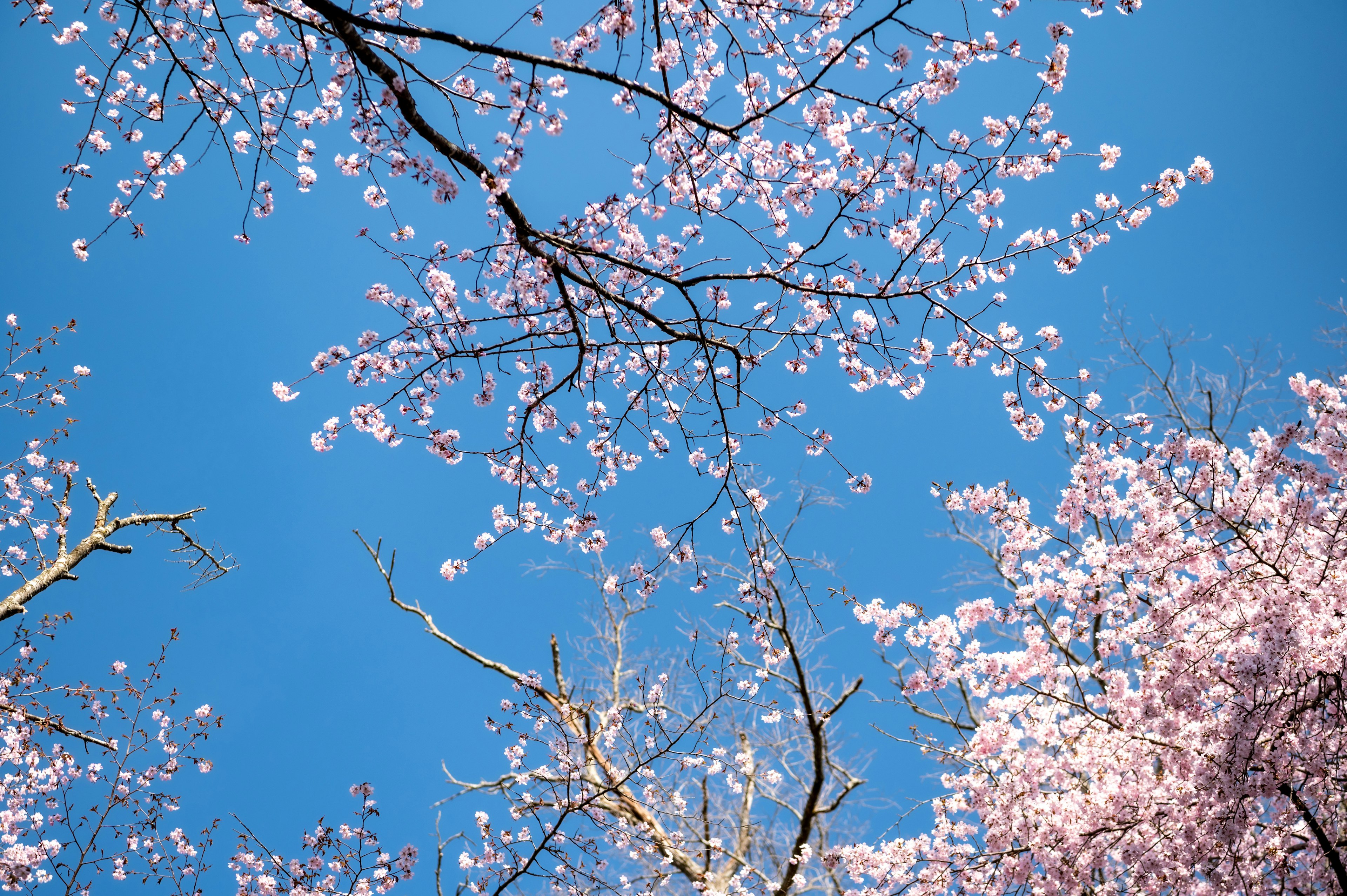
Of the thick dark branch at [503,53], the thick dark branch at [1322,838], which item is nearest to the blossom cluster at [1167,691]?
the thick dark branch at [1322,838]

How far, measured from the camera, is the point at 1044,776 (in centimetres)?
558

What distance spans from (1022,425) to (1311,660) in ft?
7.38

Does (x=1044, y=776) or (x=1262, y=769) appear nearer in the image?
(x=1262, y=769)

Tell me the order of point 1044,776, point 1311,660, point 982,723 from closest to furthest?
point 1311,660 → point 1044,776 → point 982,723

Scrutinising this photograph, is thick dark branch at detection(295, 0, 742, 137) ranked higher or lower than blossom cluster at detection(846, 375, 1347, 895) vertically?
higher

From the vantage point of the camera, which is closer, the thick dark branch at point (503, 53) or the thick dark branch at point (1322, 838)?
the thick dark branch at point (503, 53)

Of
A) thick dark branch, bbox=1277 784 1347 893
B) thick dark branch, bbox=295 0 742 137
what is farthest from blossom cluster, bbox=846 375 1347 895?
thick dark branch, bbox=295 0 742 137

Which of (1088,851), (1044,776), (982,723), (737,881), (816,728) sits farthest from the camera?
(737,881)

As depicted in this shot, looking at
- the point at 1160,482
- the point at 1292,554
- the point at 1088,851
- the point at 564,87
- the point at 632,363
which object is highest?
the point at 564,87

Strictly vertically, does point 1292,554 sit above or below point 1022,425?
below

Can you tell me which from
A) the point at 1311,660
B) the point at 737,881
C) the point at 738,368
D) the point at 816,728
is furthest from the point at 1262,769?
the point at 737,881

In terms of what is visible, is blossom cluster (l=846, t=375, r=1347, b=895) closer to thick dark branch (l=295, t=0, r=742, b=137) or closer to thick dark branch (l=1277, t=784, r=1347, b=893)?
thick dark branch (l=1277, t=784, r=1347, b=893)

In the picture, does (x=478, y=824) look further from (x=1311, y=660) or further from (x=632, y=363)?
(x=1311, y=660)

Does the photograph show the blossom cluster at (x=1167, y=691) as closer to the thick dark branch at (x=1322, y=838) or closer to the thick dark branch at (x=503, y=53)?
the thick dark branch at (x=1322, y=838)
